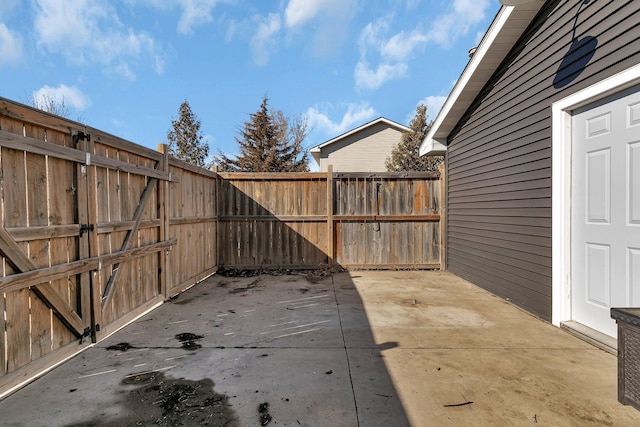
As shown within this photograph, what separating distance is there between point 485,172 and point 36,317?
556cm

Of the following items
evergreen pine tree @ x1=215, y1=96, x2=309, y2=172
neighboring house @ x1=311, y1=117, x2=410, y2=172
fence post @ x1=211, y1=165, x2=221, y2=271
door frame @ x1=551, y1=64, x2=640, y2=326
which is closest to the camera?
door frame @ x1=551, y1=64, x2=640, y2=326

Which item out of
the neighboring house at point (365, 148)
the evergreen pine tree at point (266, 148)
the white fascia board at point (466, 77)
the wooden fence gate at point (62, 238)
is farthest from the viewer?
the evergreen pine tree at point (266, 148)

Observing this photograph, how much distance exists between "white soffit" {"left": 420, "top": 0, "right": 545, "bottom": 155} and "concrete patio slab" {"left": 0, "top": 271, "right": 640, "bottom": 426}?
3.38 metres

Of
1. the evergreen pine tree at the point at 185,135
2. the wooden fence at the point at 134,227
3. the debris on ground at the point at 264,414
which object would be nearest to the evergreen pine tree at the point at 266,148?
the evergreen pine tree at the point at 185,135

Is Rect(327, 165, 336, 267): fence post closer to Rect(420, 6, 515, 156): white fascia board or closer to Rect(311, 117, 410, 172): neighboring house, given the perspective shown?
Rect(420, 6, 515, 156): white fascia board

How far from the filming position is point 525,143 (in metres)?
3.87

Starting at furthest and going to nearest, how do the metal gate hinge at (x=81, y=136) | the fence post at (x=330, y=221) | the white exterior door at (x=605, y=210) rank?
the fence post at (x=330, y=221)
the metal gate hinge at (x=81, y=136)
the white exterior door at (x=605, y=210)

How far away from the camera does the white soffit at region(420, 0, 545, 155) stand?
3.70m

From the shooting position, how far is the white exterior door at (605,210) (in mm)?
2562

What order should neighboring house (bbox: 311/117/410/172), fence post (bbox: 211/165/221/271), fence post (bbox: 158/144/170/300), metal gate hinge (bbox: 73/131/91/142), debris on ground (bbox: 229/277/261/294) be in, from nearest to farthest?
1. metal gate hinge (bbox: 73/131/91/142)
2. fence post (bbox: 158/144/170/300)
3. debris on ground (bbox: 229/277/261/294)
4. fence post (bbox: 211/165/221/271)
5. neighboring house (bbox: 311/117/410/172)

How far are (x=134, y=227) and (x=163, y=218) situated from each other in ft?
2.19

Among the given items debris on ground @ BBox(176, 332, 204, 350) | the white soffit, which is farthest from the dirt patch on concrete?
the white soffit

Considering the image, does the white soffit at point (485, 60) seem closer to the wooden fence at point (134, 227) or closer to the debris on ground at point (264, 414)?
the wooden fence at point (134, 227)

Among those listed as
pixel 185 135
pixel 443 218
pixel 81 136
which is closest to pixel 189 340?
pixel 81 136
